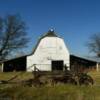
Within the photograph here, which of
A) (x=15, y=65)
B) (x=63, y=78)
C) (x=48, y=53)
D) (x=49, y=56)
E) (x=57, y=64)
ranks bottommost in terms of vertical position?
(x=63, y=78)

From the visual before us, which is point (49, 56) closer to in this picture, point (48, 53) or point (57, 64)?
point (48, 53)

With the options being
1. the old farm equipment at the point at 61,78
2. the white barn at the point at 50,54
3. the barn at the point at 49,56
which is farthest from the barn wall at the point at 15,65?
the old farm equipment at the point at 61,78

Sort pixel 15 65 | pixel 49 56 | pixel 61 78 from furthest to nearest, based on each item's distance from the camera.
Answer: pixel 15 65 → pixel 49 56 → pixel 61 78

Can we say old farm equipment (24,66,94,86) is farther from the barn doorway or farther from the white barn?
the barn doorway

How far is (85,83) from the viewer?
82.8 ft

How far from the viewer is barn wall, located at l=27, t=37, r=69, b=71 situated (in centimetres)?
5356

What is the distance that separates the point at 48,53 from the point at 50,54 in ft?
1.22

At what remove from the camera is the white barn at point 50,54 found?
53625mm

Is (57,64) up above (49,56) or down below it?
below

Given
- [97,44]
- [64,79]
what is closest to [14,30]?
[97,44]

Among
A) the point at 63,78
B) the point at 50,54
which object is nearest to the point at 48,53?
the point at 50,54

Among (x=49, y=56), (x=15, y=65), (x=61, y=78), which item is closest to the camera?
(x=61, y=78)

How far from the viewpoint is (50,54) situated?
54.0 m

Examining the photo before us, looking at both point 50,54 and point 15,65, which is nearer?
point 50,54
